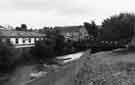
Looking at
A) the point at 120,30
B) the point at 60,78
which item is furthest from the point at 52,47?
the point at 60,78

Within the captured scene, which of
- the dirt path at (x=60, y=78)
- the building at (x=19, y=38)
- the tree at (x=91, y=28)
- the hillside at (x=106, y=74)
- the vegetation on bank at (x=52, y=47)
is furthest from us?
the tree at (x=91, y=28)

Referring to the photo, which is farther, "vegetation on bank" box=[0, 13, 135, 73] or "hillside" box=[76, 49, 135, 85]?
"vegetation on bank" box=[0, 13, 135, 73]

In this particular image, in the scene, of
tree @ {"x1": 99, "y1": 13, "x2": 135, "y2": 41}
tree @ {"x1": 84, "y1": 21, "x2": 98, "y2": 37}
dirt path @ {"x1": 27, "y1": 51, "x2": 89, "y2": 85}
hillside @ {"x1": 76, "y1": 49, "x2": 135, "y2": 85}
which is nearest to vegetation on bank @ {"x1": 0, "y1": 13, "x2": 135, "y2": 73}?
tree @ {"x1": 99, "y1": 13, "x2": 135, "y2": 41}

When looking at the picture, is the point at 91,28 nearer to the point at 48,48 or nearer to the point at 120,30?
the point at 120,30

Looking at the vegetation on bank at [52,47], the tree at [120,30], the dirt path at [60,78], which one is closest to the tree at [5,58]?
the vegetation on bank at [52,47]

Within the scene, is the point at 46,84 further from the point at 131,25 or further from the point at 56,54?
the point at 131,25

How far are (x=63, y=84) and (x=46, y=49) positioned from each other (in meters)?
14.1

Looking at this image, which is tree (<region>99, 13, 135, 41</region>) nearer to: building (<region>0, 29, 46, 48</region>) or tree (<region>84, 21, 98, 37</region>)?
tree (<region>84, 21, 98, 37</region>)

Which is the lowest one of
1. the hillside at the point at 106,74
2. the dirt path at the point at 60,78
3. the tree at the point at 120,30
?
the hillside at the point at 106,74

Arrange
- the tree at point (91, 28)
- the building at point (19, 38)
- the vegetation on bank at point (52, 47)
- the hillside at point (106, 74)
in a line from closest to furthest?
the hillside at point (106, 74) → the vegetation on bank at point (52, 47) → the building at point (19, 38) → the tree at point (91, 28)

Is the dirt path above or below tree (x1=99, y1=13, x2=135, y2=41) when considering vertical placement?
below

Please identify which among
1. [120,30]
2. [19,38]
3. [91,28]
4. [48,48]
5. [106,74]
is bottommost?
[106,74]

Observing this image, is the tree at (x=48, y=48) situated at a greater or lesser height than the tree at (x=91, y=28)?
lesser

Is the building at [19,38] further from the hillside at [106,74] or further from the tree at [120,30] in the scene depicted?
the tree at [120,30]
